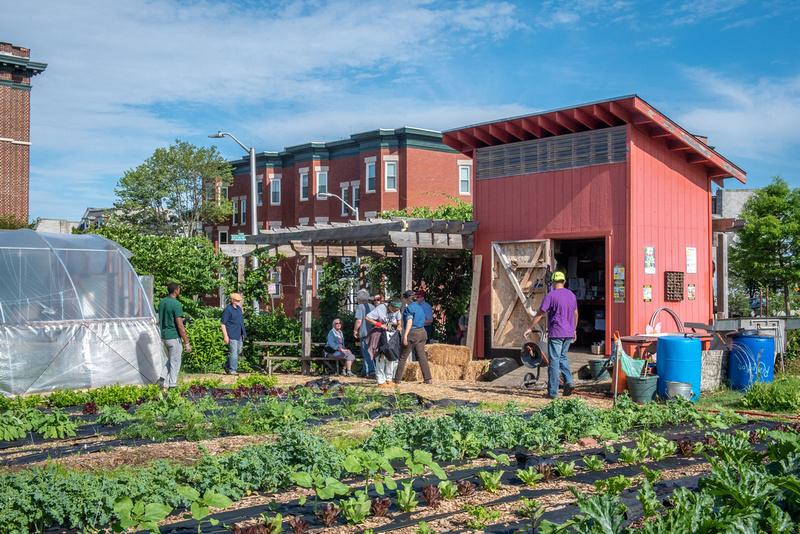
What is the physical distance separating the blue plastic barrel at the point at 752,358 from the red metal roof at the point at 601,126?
4.11m

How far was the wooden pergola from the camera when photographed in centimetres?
1641

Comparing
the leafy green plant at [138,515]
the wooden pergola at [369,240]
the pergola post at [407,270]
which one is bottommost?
the leafy green plant at [138,515]

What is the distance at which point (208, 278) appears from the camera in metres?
22.8

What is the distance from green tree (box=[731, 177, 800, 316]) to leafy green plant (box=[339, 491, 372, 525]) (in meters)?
25.2

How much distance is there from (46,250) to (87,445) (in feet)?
23.0

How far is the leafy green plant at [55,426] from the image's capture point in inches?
372

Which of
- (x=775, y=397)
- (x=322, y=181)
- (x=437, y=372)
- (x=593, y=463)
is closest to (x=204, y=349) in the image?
(x=437, y=372)

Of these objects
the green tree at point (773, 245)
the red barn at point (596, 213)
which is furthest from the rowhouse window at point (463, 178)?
the red barn at point (596, 213)

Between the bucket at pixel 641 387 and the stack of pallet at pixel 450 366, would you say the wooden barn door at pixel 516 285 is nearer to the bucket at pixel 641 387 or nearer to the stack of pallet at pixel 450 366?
the stack of pallet at pixel 450 366

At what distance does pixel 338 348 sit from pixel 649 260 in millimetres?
6825

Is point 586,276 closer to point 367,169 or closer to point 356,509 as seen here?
point 356,509

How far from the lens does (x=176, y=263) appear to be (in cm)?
2278

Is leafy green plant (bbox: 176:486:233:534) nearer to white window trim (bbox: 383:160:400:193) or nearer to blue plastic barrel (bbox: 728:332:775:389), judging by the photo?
blue plastic barrel (bbox: 728:332:775:389)

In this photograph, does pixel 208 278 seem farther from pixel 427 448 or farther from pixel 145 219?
pixel 145 219
